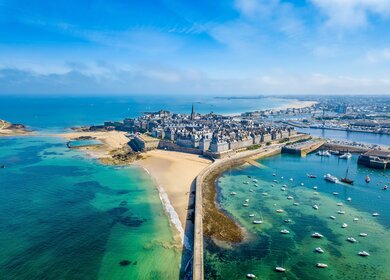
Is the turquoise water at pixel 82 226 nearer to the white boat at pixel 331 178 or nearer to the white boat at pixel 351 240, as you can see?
the white boat at pixel 351 240

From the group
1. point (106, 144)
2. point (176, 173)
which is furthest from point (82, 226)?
point (106, 144)

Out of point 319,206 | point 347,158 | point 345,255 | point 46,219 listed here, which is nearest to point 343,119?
point 347,158

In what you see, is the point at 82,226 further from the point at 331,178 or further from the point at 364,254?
the point at 331,178

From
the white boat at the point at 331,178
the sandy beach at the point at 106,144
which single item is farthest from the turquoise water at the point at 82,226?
the white boat at the point at 331,178

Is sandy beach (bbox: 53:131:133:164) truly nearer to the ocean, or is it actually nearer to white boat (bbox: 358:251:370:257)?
the ocean

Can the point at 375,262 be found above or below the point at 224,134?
below

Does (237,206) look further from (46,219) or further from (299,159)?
(299,159)

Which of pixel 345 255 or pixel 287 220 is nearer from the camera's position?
pixel 345 255
